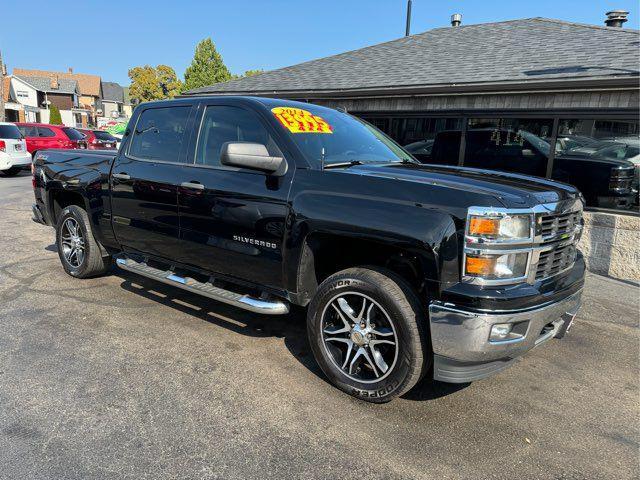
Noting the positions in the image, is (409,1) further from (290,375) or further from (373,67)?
(290,375)

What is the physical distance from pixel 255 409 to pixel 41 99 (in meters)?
67.0

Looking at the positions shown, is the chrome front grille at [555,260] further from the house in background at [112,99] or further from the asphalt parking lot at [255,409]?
the house in background at [112,99]

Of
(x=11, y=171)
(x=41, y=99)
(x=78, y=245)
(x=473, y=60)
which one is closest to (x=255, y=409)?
(x=78, y=245)

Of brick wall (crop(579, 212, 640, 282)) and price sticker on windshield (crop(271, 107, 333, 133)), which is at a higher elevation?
price sticker on windshield (crop(271, 107, 333, 133))

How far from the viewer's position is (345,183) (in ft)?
9.95

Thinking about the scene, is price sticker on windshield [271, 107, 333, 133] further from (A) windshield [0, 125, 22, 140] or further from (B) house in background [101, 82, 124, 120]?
(B) house in background [101, 82, 124, 120]

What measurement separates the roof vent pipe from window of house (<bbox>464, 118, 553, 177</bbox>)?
5.03 m

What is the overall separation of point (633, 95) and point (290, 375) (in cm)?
623

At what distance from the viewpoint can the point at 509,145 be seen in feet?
25.5

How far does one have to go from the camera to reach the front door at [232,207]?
3355 mm

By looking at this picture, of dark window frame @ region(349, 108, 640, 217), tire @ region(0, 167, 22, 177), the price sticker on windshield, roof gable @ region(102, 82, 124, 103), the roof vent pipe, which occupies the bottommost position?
tire @ region(0, 167, 22, 177)

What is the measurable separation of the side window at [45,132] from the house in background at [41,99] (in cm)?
3283

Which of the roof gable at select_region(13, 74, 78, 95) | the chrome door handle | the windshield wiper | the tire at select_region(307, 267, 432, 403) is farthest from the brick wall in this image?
the roof gable at select_region(13, 74, 78, 95)

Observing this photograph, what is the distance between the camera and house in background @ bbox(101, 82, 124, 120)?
8119 centimetres
